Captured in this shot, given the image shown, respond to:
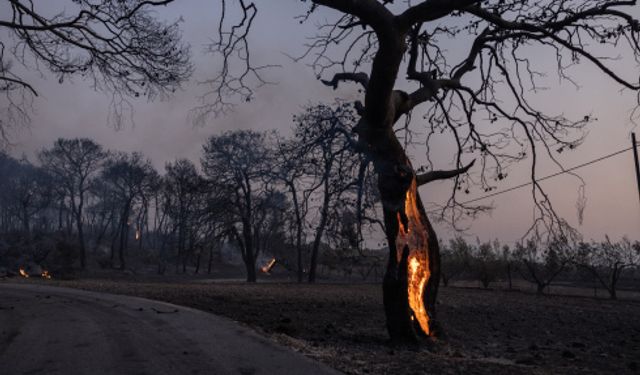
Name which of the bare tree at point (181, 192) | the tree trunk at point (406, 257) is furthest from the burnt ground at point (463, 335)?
the bare tree at point (181, 192)

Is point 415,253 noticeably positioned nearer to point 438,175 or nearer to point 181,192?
point 438,175

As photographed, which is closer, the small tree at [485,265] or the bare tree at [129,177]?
the small tree at [485,265]

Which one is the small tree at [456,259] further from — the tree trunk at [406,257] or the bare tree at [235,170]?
the tree trunk at [406,257]

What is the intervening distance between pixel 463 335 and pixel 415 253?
8.03 feet

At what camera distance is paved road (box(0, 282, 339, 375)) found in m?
5.17

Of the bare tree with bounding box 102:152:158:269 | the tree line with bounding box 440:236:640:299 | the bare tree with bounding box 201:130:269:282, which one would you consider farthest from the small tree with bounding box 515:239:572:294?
the bare tree with bounding box 102:152:158:269

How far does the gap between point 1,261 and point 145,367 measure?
1472 inches

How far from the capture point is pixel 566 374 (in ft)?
18.7

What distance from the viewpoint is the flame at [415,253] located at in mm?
7691

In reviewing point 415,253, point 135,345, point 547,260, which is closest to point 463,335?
point 415,253

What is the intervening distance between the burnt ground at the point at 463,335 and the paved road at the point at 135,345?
571mm

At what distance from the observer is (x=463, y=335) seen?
920 centimetres

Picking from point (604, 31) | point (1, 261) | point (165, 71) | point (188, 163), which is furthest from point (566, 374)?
point (188, 163)

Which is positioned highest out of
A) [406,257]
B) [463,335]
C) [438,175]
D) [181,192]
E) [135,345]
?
[181,192]
